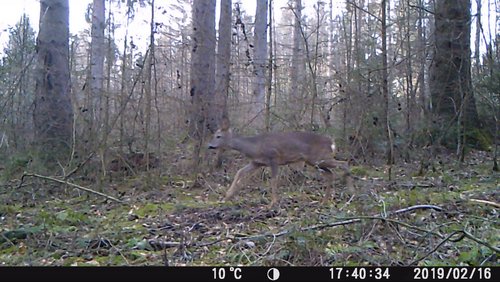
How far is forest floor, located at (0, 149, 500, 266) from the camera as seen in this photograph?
4.70 metres

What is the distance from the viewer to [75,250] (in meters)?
5.20

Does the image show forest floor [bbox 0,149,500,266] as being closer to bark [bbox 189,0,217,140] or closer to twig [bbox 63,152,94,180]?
twig [bbox 63,152,94,180]

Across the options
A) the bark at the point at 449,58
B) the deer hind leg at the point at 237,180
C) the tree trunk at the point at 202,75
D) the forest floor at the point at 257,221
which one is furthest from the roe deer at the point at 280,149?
the bark at the point at 449,58

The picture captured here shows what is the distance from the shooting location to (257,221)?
630 cm

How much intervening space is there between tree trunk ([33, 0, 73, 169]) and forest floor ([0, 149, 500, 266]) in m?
1.33

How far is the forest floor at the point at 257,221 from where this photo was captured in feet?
15.4

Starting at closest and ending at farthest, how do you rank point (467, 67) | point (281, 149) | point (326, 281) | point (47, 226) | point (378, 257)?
1. point (326, 281)
2. point (378, 257)
3. point (47, 226)
4. point (281, 149)
5. point (467, 67)

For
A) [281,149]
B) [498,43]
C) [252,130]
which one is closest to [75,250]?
[281,149]

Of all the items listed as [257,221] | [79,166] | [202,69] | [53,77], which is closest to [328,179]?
[257,221]

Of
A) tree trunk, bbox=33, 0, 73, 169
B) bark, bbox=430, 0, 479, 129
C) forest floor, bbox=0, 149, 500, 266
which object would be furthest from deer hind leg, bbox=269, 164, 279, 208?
bark, bbox=430, 0, 479, 129

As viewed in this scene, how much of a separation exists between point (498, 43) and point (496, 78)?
183 centimetres

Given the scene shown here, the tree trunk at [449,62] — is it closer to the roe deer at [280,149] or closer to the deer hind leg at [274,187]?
the roe deer at [280,149]

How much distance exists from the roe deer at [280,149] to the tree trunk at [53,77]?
8.86ft

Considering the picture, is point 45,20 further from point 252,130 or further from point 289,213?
point 289,213
